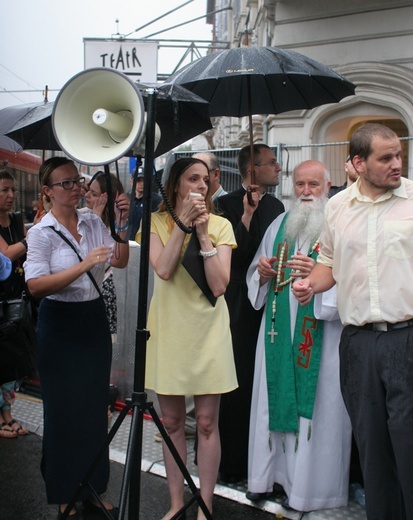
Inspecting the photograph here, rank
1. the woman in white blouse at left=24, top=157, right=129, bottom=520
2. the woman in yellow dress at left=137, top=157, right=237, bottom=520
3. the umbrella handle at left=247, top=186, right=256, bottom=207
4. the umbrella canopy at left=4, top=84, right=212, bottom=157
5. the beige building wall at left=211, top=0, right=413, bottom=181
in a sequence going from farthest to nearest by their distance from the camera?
1. the beige building wall at left=211, top=0, right=413, bottom=181
2. the umbrella handle at left=247, top=186, right=256, bottom=207
3. the woman in white blouse at left=24, top=157, right=129, bottom=520
4. the woman in yellow dress at left=137, top=157, right=237, bottom=520
5. the umbrella canopy at left=4, top=84, right=212, bottom=157

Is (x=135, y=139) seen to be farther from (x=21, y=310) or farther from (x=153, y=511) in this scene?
(x=153, y=511)

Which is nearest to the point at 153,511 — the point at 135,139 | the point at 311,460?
the point at 311,460

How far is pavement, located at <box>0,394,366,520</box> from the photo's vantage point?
138 inches

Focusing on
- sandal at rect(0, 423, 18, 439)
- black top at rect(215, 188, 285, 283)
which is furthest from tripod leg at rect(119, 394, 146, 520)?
sandal at rect(0, 423, 18, 439)

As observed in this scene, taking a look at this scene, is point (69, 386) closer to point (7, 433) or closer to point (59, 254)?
point (59, 254)

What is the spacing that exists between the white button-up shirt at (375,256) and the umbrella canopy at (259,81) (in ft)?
2.97

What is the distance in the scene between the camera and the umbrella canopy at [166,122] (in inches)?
120

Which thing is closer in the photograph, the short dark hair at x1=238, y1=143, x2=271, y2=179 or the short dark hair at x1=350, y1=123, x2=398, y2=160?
the short dark hair at x1=350, y1=123, x2=398, y2=160

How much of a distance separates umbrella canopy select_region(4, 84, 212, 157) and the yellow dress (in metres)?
0.65

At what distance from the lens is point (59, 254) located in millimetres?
3307

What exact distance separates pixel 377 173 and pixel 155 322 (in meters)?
1.37

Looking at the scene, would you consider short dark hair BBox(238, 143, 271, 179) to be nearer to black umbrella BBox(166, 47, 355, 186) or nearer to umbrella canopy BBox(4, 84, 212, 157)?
black umbrella BBox(166, 47, 355, 186)

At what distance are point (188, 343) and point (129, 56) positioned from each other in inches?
254

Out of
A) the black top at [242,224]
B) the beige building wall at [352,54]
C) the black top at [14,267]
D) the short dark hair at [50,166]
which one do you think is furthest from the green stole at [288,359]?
the beige building wall at [352,54]
